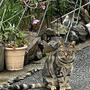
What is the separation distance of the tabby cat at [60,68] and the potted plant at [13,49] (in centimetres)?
115

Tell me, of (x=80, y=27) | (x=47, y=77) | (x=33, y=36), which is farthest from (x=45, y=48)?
(x=47, y=77)

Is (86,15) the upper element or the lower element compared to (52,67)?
upper

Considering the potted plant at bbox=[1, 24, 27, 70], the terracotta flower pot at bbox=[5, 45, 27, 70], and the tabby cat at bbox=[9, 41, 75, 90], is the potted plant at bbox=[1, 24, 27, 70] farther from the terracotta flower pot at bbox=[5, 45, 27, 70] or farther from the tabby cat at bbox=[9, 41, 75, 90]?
the tabby cat at bbox=[9, 41, 75, 90]

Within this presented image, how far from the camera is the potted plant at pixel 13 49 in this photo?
203 inches

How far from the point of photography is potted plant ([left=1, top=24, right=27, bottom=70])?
16.9 feet

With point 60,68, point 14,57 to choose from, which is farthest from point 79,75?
point 60,68

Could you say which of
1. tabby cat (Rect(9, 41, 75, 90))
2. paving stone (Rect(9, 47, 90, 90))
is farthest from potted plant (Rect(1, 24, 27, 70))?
tabby cat (Rect(9, 41, 75, 90))

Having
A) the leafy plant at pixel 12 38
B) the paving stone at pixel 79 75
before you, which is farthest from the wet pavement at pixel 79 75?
the leafy plant at pixel 12 38

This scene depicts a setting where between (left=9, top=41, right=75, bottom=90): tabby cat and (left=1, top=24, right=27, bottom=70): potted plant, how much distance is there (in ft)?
3.78

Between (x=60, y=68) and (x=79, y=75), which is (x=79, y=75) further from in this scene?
(x=60, y=68)

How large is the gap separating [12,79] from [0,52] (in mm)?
628

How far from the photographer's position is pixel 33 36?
19.2 ft

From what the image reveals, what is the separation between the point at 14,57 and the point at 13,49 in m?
0.15

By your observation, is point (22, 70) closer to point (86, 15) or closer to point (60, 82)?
point (60, 82)
